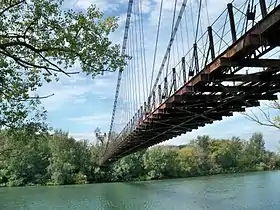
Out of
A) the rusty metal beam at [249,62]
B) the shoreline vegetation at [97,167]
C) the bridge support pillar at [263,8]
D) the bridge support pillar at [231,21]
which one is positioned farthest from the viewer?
the shoreline vegetation at [97,167]

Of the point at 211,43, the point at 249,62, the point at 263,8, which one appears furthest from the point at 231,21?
the point at 211,43

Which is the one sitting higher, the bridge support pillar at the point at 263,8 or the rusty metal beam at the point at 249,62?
the bridge support pillar at the point at 263,8

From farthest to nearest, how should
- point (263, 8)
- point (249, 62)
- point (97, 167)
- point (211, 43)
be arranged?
point (97, 167) → point (211, 43) → point (249, 62) → point (263, 8)

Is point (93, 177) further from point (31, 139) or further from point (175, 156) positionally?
point (31, 139)

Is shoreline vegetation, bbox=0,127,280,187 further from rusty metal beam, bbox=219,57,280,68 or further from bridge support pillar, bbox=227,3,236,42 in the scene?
bridge support pillar, bbox=227,3,236,42

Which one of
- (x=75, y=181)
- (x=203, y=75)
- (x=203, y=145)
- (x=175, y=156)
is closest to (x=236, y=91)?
(x=203, y=75)

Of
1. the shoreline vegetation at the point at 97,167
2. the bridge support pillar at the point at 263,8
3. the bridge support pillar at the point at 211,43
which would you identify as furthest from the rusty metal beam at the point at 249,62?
the shoreline vegetation at the point at 97,167

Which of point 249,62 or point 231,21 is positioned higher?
point 231,21

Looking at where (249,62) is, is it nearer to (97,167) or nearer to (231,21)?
(231,21)

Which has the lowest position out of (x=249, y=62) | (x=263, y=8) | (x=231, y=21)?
(x=249, y=62)

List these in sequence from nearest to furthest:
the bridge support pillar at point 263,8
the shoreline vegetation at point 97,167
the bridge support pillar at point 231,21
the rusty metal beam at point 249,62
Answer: the bridge support pillar at point 263,8 < the bridge support pillar at point 231,21 < the rusty metal beam at point 249,62 < the shoreline vegetation at point 97,167

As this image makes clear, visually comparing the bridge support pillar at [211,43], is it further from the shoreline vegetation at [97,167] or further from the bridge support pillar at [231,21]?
the shoreline vegetation at [97,167]

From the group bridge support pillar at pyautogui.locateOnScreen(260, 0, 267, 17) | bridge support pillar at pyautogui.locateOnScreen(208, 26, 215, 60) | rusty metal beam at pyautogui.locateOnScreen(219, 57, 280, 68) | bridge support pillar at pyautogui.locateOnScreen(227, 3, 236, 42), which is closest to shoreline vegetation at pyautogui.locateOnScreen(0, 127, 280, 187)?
bridge support pillar at pyautogui.locateOnScreen(208, 26, 215, 60)

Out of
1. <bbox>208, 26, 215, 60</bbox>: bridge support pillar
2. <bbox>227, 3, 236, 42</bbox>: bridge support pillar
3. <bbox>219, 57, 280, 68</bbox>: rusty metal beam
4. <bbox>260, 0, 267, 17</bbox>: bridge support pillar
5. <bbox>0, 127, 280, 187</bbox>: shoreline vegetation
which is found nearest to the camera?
<bbox>260, 0, 267, 17</bbox>: bridge support pillar
